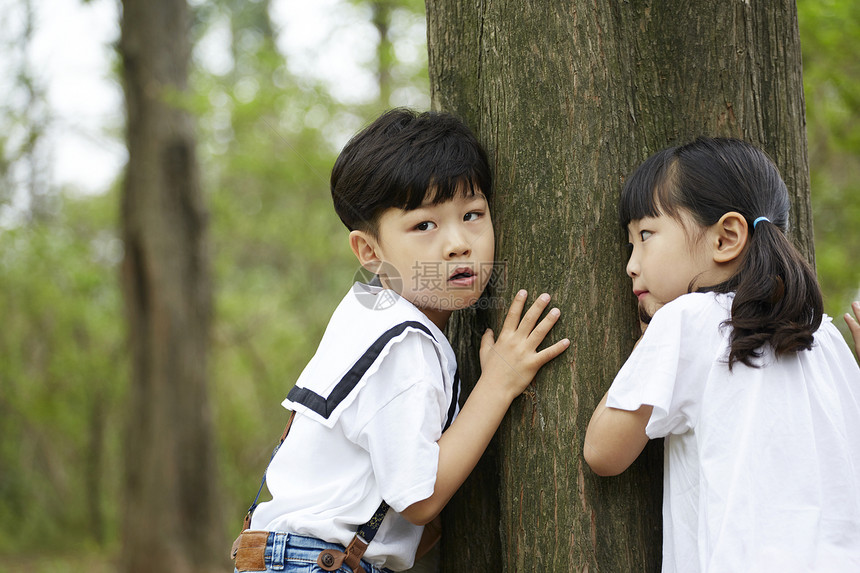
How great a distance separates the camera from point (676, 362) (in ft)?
5.29

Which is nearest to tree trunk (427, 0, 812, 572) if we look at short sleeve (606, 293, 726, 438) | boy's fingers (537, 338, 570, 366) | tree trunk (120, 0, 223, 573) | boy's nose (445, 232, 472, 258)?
boy's fingers (537, 338, 570, 366)

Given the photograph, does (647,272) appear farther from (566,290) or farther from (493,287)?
(493,287)

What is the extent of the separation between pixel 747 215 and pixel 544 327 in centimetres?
55

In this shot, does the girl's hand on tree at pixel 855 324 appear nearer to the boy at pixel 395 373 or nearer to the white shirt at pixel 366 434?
the boy at pixel 395 373

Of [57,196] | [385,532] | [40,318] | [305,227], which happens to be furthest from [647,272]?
[57,196]

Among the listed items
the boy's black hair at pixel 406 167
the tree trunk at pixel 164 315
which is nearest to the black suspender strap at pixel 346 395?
the boy's black hair at pixel 406 167

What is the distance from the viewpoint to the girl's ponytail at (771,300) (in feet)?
5.24

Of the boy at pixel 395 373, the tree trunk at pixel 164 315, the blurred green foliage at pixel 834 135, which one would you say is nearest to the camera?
the boy at pixel 395 373

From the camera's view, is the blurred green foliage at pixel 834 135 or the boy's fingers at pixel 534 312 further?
the blurred green foliage at pixel 834 135

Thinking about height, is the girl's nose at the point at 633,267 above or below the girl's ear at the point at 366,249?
below

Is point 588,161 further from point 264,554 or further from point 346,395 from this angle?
point 264,554

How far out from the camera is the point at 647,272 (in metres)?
1.82

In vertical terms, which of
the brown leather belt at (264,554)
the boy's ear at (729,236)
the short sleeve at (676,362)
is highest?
the boy's ear at (729,236)

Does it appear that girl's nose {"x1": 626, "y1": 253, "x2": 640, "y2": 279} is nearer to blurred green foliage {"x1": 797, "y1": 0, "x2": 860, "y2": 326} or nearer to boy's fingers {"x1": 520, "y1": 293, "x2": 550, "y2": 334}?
boy's fingers {"x1": 520, "y1": 293, "x2": 550, "y2": 334}
